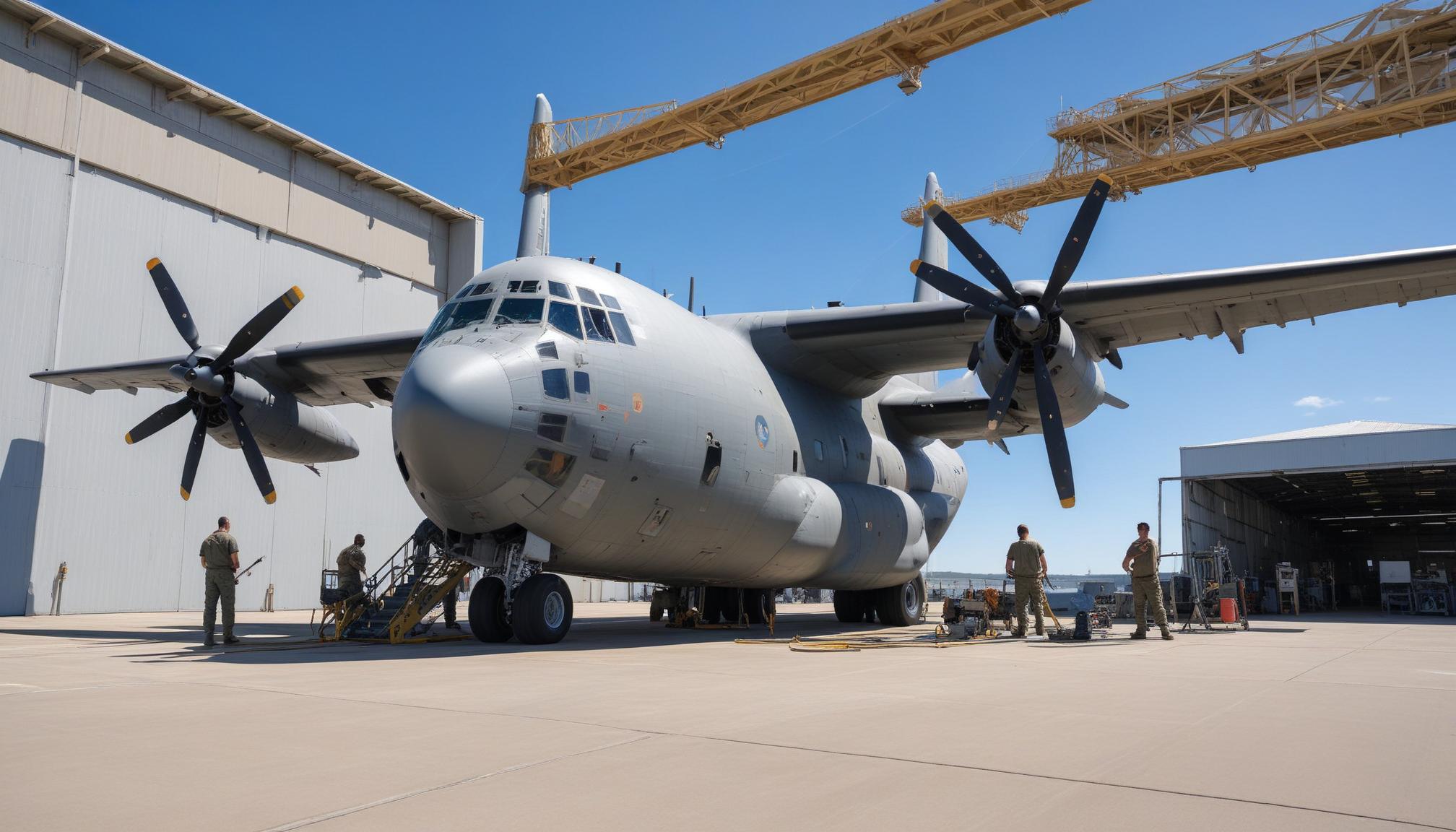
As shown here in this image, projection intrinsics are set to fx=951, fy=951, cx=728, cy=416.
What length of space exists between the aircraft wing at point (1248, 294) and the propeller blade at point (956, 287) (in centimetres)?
136

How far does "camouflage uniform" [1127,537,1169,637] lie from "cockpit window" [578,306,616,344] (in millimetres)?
8795

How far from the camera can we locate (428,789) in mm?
4066

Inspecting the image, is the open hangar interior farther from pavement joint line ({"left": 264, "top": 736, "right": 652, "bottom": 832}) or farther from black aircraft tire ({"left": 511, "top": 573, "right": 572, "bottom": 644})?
pavement joint line ({"left": 264, "top": 736, "right": 652, "bottom": 832})

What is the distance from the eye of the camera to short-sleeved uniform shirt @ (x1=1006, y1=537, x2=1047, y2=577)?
1486cm

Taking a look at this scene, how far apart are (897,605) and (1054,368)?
7.20 meters

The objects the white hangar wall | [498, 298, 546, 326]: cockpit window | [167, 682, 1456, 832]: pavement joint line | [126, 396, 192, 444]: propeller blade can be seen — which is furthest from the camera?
the white hangar wall

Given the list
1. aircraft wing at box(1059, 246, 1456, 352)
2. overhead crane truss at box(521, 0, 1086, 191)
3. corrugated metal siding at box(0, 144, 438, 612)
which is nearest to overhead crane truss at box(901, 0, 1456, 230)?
overhead crane truss at box(521, 0, 1086, 191)

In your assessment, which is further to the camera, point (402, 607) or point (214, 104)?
point (214, 104)

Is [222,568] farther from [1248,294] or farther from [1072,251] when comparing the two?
[1248,294]

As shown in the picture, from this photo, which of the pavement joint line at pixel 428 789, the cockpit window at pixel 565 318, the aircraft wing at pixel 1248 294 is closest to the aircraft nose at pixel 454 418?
the cockpit window at pixel 565 318

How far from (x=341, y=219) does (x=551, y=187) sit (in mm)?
15241

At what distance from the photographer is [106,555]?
972 inches

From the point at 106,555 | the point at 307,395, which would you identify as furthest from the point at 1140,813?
the point at 106,555

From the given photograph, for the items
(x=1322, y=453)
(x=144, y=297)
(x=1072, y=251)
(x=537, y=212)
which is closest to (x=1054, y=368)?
(x=1072, y=251)
